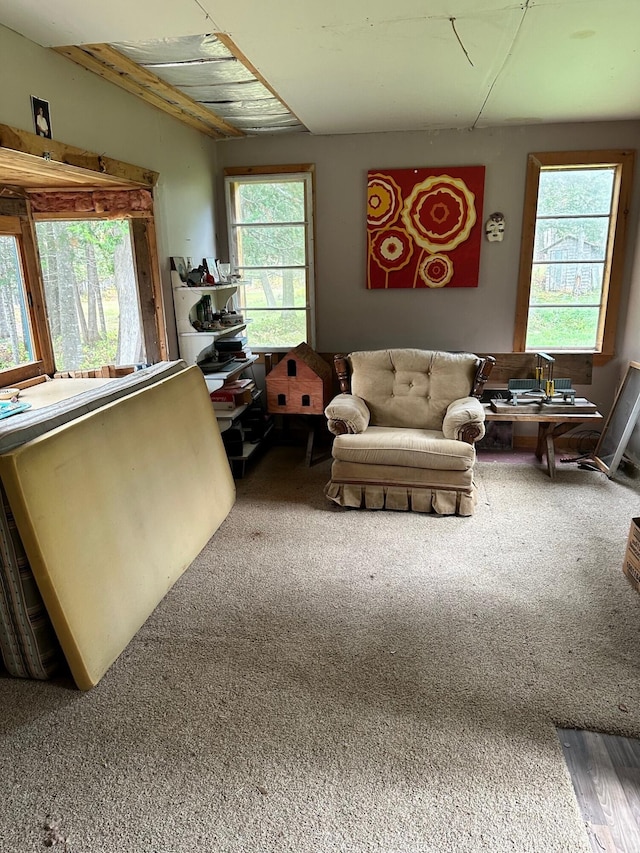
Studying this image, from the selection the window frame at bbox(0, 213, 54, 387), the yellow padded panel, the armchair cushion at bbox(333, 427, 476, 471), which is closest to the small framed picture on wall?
the window frame at bbox(0, 213, 54, 387)

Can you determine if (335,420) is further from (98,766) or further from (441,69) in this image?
(98,766)

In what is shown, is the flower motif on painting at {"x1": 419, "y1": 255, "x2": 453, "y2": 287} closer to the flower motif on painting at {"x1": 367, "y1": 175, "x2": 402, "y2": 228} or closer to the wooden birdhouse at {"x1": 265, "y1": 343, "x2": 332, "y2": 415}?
the flower motif on painting at {"x1": 367, "y1": 175, "x2": 402, "y2": 228}

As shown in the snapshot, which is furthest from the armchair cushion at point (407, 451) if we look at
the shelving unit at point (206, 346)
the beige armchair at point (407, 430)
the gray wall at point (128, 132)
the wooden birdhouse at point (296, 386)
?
the gray wall at point (128, 132)

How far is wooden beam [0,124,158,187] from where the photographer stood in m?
2.17

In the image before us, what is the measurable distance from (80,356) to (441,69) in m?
2.65

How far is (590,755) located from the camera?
167 cm

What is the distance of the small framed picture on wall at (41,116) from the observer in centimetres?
227

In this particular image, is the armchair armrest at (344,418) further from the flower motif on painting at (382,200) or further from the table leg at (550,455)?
the flower motif on painting at (382,200)

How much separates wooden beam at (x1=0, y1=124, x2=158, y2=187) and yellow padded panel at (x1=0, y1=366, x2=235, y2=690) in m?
1.05

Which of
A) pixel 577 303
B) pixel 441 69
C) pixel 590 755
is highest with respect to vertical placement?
pixel 441 69

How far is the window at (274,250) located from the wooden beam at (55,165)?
4.23ft

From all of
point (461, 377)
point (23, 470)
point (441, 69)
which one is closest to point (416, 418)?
point (461, 377)

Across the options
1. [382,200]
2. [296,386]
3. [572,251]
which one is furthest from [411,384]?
[572,251]

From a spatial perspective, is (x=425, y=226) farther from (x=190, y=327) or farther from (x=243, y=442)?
(x=243, y=442)
